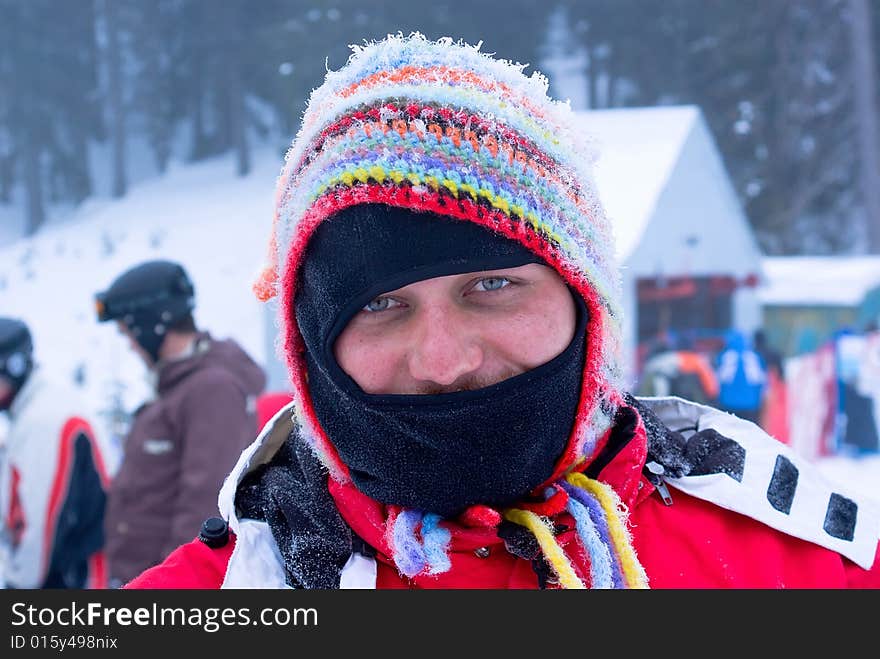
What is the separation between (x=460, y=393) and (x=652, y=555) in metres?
0.39

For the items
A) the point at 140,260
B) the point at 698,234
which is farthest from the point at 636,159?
the point at 140,260

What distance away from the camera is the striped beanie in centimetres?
109

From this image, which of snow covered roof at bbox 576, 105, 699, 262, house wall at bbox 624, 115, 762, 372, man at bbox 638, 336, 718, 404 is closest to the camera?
man at bbox 638, 336, 718, 404

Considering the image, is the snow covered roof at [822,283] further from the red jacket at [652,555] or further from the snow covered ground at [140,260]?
the red jacket at [652,555]

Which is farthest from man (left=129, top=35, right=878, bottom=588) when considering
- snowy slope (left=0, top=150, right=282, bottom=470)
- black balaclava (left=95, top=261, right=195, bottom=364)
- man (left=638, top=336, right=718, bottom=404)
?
snowy slope (left=0, top=150, right=282, bottom=470)

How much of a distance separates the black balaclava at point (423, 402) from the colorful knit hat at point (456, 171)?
31 millimetres

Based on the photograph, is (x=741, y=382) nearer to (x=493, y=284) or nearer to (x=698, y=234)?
(x=698, y=234)

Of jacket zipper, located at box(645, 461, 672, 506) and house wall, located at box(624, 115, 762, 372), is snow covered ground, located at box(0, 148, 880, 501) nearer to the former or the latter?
house wall, located at box(624, 115, 762, 372)

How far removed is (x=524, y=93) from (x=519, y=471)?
0.59 meters

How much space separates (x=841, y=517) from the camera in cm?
123

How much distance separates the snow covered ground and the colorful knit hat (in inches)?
272
